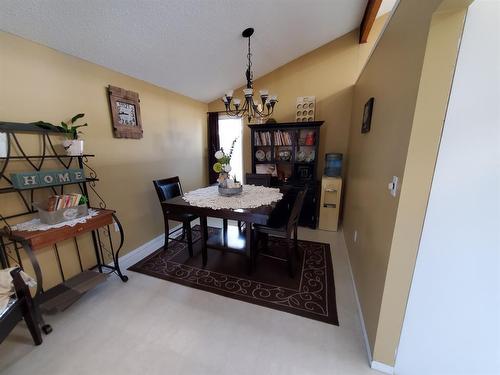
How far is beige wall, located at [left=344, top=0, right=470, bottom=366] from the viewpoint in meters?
0.91

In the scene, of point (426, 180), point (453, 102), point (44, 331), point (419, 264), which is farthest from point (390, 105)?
point (44, 331)

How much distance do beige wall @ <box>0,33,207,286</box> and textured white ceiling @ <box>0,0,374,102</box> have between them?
0.13 m

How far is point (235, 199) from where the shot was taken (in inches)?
86.4

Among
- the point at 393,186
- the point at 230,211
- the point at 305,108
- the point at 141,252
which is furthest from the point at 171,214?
the point at 305,108

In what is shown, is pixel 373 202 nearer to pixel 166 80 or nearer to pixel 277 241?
pixel 277 241

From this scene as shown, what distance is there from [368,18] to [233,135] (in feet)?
8.28

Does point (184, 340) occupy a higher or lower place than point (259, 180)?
lower

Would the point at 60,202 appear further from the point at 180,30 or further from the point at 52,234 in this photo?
the point at 180,30

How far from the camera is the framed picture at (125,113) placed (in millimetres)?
2184

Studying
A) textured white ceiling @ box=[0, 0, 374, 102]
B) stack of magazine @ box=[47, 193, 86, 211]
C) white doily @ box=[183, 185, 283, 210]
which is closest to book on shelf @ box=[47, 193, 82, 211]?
stack of magazine @ box=[47, 193, 86, 211]

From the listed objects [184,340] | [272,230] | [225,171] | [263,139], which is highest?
[263,139]

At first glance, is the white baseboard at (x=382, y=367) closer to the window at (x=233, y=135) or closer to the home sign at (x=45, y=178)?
the home sign at (x=45, y=178)

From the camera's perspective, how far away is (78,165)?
6.40 ft

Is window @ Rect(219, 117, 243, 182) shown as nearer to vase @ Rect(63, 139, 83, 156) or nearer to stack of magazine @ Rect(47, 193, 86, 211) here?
vase @ Rect(63, 139, 83, 156)
